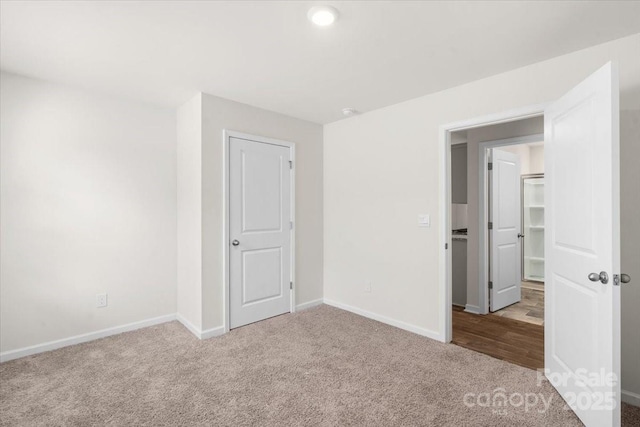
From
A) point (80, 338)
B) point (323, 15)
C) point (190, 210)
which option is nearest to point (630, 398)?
point (323, 15)

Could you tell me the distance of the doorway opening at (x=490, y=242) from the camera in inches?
138

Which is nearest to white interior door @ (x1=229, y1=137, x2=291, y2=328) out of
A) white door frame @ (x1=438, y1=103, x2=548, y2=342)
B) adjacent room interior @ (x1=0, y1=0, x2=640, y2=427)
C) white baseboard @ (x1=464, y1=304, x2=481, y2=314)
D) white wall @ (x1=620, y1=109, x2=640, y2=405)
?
Answer: adjacent room interior @ (x1=0, y1=0, x2=640, y2=427)

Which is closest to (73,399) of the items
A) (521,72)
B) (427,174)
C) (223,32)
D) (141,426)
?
(141,426)

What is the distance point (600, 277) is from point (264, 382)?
2.20 meters

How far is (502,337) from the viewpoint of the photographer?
323 cm

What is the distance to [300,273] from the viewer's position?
409cm

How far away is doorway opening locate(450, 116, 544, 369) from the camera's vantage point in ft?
11.5

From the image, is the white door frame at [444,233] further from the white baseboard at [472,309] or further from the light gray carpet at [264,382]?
the white baseboard at [472,309]

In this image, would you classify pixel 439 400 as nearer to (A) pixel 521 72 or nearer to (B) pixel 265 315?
(B) pixel 265 315

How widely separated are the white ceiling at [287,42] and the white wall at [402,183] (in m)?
0.16

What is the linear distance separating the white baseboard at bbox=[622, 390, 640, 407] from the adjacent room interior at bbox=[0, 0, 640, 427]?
45 mm

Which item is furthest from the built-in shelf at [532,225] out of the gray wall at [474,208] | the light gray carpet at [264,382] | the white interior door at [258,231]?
the white interior door at [258,231]

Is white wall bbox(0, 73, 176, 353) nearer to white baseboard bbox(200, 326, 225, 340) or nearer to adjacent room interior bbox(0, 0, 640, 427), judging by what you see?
adjacent room interior bbox(0, 0, 640, 427)

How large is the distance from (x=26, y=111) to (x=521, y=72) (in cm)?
416
